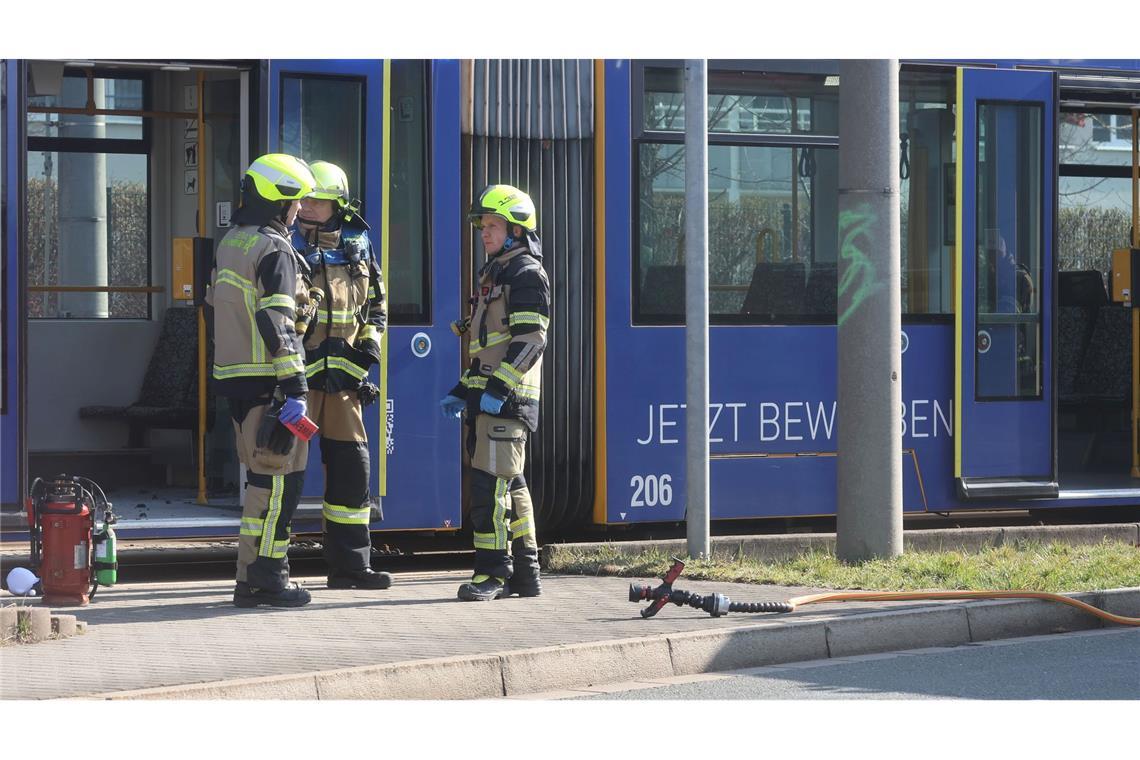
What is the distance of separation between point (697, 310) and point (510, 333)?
1557 millimetres

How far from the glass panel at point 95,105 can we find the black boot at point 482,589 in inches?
206

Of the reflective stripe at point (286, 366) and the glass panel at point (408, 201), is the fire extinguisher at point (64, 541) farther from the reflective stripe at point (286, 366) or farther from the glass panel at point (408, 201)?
the glass panel at point (408, 201)

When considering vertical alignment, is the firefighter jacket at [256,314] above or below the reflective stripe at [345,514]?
above

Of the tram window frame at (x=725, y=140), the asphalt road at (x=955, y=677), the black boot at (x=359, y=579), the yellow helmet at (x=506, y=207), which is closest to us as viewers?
the asphalt road at (x=955, y=677)

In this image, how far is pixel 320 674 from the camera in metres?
6.18

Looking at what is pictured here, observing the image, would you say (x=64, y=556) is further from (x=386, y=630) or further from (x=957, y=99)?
(x=957, y=99)

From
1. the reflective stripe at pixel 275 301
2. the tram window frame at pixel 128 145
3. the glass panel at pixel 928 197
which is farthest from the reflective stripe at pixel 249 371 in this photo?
the glass panel at pixel 928 197

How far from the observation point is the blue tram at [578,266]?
9.88 m

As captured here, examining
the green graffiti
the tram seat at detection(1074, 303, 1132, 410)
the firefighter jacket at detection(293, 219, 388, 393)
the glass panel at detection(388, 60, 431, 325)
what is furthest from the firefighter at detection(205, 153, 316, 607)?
the tram seat at detection(1074, 303, 1132, 410)

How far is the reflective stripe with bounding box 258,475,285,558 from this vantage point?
26.8 ft

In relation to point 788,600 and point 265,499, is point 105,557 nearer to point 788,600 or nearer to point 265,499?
point 265,499

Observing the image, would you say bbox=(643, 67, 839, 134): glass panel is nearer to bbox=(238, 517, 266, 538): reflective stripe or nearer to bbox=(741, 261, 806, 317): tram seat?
bbox=(741, 261, 806, 317): tram seat

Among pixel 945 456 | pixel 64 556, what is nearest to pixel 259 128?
pixel 64 556

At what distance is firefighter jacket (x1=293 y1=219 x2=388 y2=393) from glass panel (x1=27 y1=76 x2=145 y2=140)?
390cm
